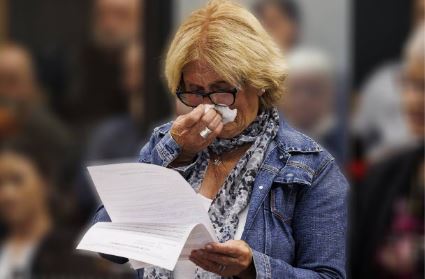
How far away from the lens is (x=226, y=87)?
3.32m

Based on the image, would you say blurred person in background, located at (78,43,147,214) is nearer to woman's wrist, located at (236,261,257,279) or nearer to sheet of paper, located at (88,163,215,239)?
sheet of paper, located at (88,163,215,239)

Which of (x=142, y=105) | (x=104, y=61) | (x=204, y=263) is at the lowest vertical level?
(x=142, y=105)

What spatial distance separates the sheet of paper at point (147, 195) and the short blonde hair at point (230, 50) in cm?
28

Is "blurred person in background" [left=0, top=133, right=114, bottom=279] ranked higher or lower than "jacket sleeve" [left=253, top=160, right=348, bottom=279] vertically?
lower

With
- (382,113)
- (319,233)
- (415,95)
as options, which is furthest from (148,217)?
(382,113)

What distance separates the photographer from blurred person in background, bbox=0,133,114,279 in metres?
7.40

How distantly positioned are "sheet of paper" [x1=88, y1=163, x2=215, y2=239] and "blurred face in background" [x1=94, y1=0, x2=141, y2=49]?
4.13 m

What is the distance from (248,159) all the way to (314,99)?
3.56 meters

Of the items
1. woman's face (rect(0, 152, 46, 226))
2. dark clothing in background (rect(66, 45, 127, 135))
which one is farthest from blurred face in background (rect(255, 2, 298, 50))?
woman's face (rect(0, 152, 46, 226))

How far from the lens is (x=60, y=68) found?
7.61 meters

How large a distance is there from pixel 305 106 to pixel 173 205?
3.75 m

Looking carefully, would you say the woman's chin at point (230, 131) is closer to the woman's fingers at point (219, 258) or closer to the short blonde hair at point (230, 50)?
the short blonde hair at point (230, 50)

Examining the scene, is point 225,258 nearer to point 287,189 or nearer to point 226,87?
point 287,189

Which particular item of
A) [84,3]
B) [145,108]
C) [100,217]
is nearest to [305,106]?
[145,108]
